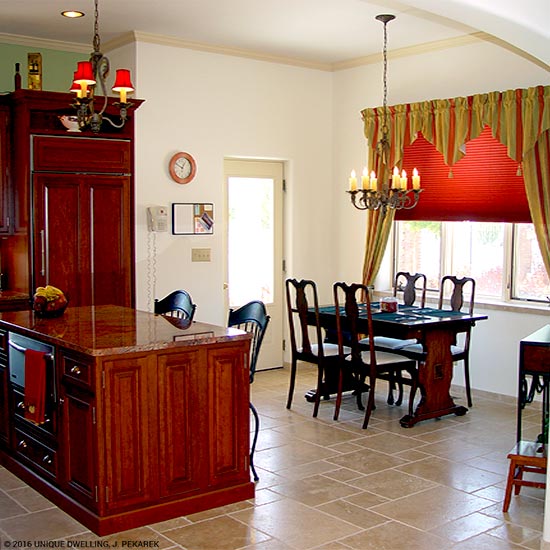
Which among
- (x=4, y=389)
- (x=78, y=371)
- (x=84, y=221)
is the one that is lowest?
(x=4, y=389)

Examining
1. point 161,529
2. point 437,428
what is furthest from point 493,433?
point 161,529

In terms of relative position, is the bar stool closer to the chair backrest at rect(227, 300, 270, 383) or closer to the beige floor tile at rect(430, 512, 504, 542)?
the beige floor tile at rect(430, 512, 504, 542)

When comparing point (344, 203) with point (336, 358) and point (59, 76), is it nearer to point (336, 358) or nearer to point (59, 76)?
point (336, 358)

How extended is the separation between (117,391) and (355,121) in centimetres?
457

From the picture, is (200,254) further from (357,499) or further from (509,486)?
(509,486)

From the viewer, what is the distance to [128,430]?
3.76 m

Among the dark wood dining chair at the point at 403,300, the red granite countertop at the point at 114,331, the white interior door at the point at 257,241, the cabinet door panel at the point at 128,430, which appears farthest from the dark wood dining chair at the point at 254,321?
the white interior door at the point at 257,241

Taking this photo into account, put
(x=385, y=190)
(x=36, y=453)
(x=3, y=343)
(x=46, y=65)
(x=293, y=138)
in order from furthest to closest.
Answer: (x=293, y=138) → (x=46, y=65) → (x=385, y=190) → (x=3, y=343) → (x=36, y=453)

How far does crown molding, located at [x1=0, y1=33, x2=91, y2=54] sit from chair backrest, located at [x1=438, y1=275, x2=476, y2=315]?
12.2 feet

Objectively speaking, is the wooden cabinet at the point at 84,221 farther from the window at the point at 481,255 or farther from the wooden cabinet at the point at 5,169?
the window at the point at 481,255

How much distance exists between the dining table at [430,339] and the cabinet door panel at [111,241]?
171cm

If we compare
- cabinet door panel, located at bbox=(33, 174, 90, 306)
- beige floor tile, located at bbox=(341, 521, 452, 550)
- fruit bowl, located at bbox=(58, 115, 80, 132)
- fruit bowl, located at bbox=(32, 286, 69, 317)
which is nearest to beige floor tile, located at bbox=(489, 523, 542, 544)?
beige floor tile, located at bbox=(341, 521, 452, 550)

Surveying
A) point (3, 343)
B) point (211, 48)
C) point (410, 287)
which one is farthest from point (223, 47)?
point (3, 343)

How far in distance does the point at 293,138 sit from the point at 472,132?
189 cm
